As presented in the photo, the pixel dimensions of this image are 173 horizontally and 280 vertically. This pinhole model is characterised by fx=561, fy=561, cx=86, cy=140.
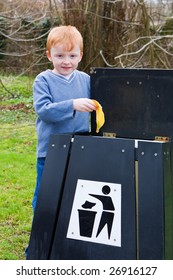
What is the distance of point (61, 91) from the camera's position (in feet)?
9.56

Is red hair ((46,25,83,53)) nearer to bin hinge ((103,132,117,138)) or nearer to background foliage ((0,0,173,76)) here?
bin hinge ((103,132,117,138))

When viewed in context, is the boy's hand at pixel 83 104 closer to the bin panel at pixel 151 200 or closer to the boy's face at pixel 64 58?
the boy's face at pixel 64 58

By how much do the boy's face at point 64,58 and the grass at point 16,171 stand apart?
1.28 metres

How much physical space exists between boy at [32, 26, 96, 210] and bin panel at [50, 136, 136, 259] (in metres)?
0.21

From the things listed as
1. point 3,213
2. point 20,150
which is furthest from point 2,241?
point 20,150

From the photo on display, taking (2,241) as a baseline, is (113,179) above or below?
above

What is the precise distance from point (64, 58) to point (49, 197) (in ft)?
2.40

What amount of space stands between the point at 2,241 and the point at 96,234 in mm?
1418

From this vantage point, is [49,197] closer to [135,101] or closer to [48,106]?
[48,106]

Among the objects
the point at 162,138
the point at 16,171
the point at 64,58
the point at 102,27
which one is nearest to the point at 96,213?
the point at 162,138

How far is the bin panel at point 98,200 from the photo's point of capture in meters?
2.52

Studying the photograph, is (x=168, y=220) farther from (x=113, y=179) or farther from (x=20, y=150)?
(x=20, y=150)

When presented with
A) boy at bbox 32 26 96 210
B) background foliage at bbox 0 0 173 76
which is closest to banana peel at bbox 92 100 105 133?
boy at bbox 32 26 96 210

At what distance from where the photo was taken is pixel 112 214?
254 centimetres
